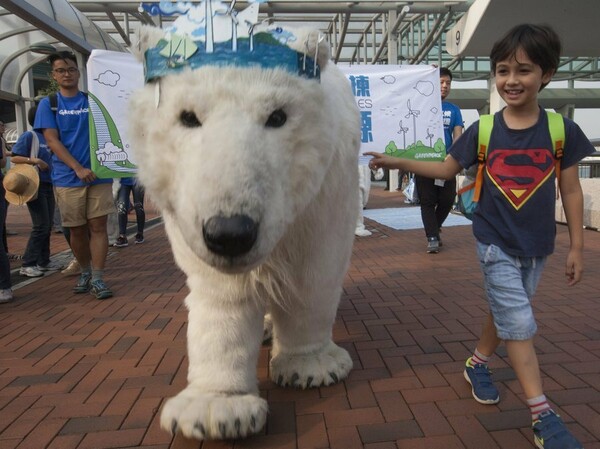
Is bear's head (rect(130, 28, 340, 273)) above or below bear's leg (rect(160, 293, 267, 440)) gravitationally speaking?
above

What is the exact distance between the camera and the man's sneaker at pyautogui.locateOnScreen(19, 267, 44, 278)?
5219mm

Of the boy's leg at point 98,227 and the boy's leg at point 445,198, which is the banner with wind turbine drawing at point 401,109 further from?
the boy's leg at point 98,227

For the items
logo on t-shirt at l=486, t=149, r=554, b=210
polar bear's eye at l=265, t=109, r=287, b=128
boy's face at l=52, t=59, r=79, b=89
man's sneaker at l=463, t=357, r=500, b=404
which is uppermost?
boy's face at l=52, t=59, r=79, b=89

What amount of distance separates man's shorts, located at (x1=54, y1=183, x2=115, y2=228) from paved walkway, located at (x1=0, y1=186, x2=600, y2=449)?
0.70 m

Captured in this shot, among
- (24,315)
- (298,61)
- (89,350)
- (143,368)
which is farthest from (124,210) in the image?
(298,61)

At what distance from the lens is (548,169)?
201 centimetres

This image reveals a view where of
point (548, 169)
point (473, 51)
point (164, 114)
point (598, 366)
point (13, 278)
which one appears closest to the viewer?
point (164, 114)

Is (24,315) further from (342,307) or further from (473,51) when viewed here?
(473,51)

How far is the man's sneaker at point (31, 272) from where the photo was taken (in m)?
5.22

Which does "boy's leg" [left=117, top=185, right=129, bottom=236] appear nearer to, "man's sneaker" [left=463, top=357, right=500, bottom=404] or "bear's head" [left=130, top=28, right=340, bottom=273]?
"bear's head" [left=130, top=28, right=340, bottom=273]

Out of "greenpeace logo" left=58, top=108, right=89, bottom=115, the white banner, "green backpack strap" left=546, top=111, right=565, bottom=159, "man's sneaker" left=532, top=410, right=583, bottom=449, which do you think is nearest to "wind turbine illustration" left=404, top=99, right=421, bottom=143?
the white banner

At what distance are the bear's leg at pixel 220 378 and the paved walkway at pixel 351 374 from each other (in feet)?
0.47

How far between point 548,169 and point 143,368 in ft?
7.31

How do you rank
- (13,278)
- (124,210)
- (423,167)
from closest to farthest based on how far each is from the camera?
(423,167)
(13,278)
(124,210)
